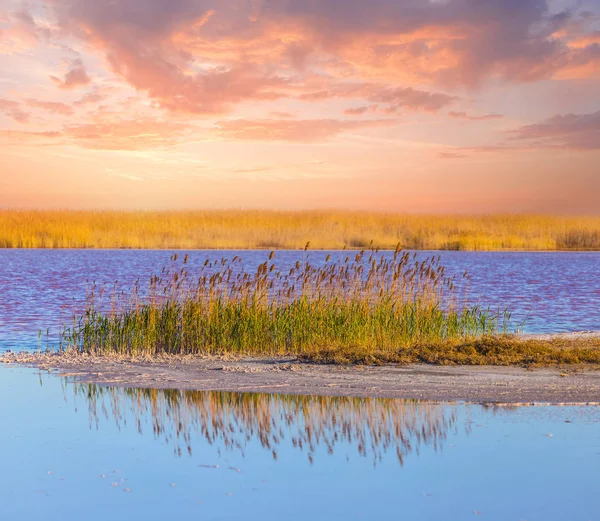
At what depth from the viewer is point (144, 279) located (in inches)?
1416

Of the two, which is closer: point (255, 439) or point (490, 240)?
point (255, 439)

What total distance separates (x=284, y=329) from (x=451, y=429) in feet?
22.7

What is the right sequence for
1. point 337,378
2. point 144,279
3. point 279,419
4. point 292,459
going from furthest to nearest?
point 144,279
point 337,378
point 279,419
point 292,459

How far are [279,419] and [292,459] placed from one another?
163 centimetres

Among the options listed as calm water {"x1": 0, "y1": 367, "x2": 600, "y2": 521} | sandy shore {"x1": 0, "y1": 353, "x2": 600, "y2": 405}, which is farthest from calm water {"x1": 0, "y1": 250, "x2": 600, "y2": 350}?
calm water {"x1": 0, "y1": 367, "x2": 600, "y2": 521}

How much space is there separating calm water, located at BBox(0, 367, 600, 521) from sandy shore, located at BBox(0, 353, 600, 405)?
2.21 ft

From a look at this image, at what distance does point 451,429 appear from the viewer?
855 centimetres

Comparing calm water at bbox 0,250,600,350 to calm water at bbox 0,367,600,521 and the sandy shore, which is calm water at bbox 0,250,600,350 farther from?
calm water at bbox 0,367,600,521

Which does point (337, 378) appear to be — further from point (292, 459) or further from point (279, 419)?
point (292, 459)

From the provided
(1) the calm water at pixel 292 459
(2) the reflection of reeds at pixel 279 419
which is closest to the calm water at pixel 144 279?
(2) the reflection of reeds at pixel 279 419

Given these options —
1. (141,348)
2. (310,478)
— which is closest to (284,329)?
(141,348)

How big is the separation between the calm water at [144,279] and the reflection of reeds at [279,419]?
741 centimetres

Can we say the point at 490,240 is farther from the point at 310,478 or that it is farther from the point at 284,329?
the point at 310,478

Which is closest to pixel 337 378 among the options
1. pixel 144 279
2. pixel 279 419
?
pixel 279 419
